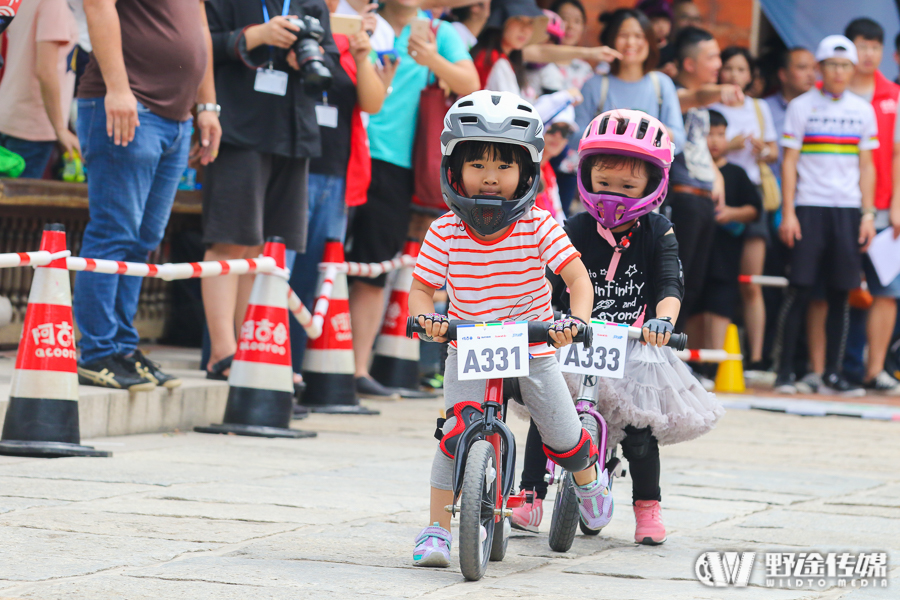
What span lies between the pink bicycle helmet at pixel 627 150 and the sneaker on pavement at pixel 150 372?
2579mm

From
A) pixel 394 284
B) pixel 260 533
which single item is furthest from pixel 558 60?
pixel 260 533

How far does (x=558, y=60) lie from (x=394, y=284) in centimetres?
201

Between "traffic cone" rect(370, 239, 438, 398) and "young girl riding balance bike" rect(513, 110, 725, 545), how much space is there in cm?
396

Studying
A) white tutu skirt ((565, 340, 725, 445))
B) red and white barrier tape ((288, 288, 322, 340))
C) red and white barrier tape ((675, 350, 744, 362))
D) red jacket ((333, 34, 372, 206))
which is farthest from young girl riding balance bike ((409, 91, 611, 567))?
red and white barrier tape ((675, 350, 744, 362))

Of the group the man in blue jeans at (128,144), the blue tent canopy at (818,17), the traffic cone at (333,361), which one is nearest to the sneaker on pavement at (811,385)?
the blue tent canopy at (818,17)

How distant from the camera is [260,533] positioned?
3.99 m

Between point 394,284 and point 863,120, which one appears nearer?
point 394,284

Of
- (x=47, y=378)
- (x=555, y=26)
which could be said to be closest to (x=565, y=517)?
(x=47, y=378)

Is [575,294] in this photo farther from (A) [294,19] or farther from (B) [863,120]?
(B) [863,120]

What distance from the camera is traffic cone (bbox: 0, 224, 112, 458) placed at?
17.2 feet

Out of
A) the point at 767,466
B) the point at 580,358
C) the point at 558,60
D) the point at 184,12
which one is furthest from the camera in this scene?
the point at 558,60

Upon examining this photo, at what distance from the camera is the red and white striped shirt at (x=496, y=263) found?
3887 mm

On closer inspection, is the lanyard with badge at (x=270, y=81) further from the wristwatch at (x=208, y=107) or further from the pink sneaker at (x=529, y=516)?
the pink sneaker at (x=529, y=516)

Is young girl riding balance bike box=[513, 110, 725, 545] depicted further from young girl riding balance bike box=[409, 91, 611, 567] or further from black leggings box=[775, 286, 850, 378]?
black leggings box=[775, 286, 850, 378]
